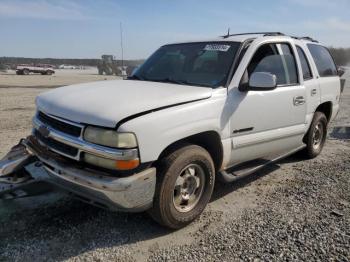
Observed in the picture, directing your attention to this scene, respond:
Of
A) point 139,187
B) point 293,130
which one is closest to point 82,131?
point 139,187

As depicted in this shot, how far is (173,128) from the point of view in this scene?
3395 millimetres

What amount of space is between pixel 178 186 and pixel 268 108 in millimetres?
1610

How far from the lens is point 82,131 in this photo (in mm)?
3225

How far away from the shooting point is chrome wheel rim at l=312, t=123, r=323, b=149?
622cm

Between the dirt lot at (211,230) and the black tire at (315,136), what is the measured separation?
3.43 ft

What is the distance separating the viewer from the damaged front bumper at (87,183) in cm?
311

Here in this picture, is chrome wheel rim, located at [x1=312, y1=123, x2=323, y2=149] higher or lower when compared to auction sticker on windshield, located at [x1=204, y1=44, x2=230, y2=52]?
lower

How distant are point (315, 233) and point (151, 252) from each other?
1.66 m

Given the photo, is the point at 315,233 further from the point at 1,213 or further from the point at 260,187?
the point at 1,213

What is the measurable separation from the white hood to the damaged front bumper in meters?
0.45

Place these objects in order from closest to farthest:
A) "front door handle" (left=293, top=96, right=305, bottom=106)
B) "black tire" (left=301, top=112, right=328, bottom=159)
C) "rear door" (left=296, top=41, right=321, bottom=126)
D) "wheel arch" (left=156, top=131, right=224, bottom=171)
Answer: "wheel arch" (left=156, top=131, right=224, bottom=171), "front door handle" (left=293, top=96, right=305, bottom=106), "rear door" (left=296, top=41, right=321, bottom=126), "black tire" (left=301, top=112, right=328, bottom=159)

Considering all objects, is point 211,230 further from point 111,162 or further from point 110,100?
point 110,100

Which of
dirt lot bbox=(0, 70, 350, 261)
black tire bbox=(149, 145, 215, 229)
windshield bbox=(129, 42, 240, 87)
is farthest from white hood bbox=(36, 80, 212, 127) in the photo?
dirt lot bbox=(0, 70, 350, 261)

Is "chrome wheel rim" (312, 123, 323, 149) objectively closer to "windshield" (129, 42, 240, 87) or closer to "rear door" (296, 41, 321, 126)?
"rear door" (296, 41, 321, 126)
